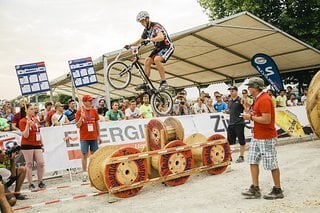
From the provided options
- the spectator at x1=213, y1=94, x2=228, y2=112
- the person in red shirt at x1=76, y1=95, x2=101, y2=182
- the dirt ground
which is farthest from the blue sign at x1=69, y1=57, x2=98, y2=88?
the spectator at x1=213, y1=94, x2=228, y2=112

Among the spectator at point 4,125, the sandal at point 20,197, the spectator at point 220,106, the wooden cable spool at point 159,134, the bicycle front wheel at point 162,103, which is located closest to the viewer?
the sandal at point 20,197

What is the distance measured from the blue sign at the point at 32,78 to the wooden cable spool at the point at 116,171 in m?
3.42

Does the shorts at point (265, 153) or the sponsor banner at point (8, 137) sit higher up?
the sponsor banner at point (8, 137)

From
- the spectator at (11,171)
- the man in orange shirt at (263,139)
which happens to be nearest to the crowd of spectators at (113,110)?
the spectator at (11,171)

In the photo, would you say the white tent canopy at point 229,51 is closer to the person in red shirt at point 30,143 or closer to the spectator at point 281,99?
the spectator at point 281,99

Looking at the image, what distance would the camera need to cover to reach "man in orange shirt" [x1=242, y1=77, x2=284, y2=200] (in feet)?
18.7

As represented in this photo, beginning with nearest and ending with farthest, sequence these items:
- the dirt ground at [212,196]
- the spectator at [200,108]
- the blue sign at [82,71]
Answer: the dirt ground at [212,196], the blue sign at [82,71], the spectator at [200,108]

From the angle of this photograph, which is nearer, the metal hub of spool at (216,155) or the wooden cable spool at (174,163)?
the wooden cable spool at (174,163)

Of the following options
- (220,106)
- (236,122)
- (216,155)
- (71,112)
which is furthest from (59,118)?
(220,106)

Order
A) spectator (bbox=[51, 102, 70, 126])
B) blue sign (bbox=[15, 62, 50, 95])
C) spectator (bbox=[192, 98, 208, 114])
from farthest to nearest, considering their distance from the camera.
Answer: spectator (bbox=[192, 98, 208, 114])
spectator (bbox=[51, 102, 70, 126])
blue sign (bbox=[15, 62, 50, 95])

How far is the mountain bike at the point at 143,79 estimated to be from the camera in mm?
7312

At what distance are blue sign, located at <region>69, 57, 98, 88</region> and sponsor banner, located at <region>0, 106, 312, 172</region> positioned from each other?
1495mm

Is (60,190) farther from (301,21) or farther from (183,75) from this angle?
(301,21)

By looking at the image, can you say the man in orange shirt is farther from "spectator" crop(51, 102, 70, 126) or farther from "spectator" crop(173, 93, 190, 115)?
"spectator" crop(173, 93, 190, 115)
